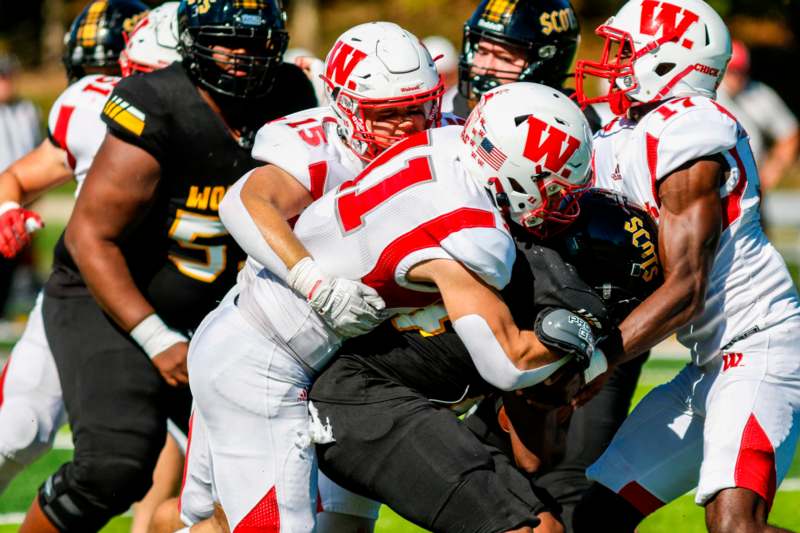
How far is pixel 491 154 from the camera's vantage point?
3488 mm

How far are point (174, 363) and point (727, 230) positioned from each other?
1.92 m

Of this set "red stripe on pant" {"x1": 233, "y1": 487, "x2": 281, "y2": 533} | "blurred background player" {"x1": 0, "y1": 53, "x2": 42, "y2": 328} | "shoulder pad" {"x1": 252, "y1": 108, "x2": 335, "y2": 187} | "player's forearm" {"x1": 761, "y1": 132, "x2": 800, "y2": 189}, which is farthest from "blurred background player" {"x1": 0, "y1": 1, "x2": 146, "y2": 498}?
"player's forearm" {"x1": 761, "y1": 132, "x2": 800, "y2": 189}

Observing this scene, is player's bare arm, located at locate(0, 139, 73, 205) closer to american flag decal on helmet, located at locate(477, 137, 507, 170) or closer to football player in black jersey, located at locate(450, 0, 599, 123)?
football player in black jersey, located at locate(450, 0, 599, 123)

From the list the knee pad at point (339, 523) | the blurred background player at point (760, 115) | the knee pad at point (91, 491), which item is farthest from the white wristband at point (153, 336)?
the blurred background player at point (760, 115)

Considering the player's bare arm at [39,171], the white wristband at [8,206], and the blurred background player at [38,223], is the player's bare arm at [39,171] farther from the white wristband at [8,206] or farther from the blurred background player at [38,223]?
the white wristband at [8,206]

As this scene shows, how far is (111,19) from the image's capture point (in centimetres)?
530

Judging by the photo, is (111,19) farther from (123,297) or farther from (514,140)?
(514,140)

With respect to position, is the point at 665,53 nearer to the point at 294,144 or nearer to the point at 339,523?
the point at 294,144

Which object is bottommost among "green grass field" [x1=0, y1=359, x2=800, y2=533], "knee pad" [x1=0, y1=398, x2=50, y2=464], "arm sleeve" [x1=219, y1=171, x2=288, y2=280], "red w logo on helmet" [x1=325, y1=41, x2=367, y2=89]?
"green grass field" [x1=0, y1=359, x2=800, y2=533]

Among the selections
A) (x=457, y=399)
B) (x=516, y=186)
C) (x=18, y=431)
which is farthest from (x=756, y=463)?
(x=18, y=431)

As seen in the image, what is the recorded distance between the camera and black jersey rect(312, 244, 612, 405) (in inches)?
141

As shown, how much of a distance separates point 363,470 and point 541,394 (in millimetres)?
562

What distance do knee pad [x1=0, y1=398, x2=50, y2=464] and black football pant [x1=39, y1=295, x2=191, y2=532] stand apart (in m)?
0.25

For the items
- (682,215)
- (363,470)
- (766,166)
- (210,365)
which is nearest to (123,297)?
(210,365)
